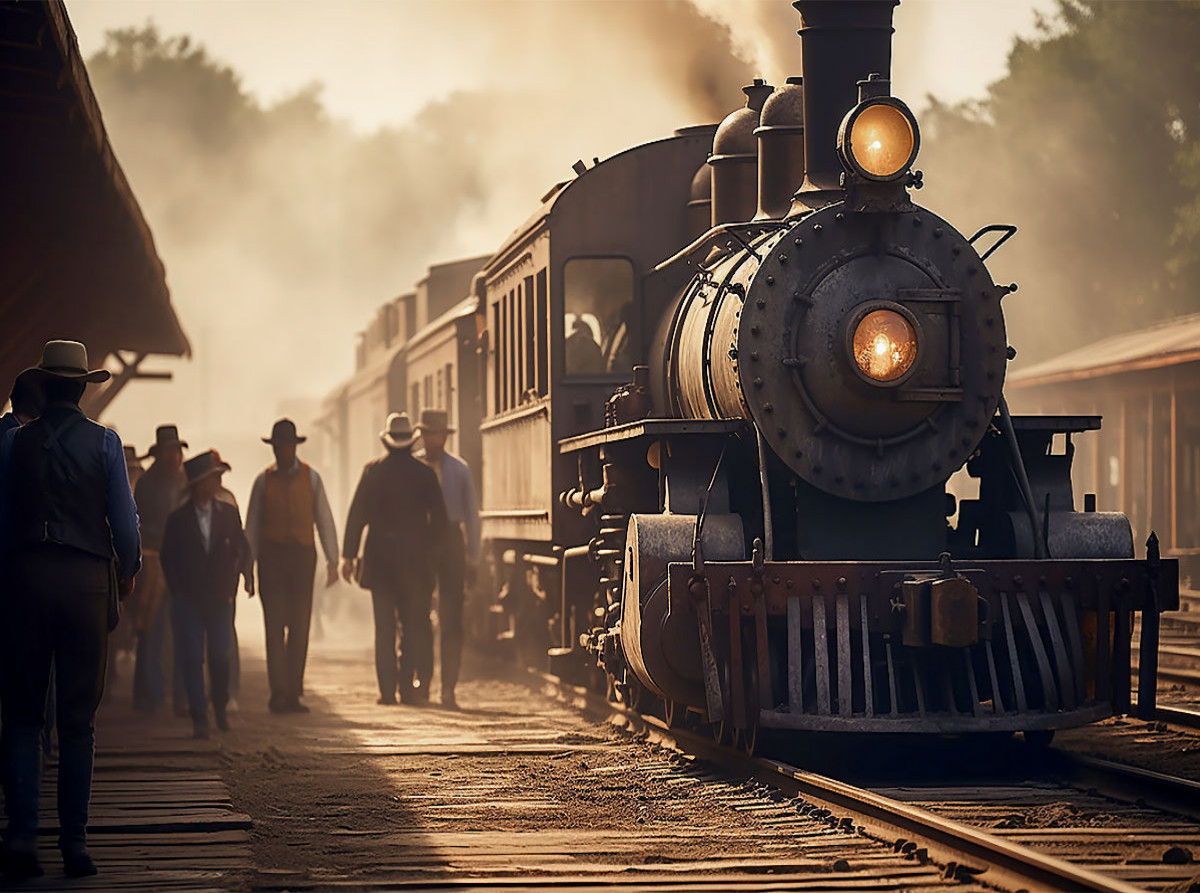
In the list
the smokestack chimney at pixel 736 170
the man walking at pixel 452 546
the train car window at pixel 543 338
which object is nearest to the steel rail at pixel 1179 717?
the smokestack chimney at pixel 736 170

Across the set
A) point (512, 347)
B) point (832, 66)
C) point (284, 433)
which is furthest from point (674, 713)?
point (512, 347)

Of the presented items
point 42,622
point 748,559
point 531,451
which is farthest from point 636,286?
point 42,622

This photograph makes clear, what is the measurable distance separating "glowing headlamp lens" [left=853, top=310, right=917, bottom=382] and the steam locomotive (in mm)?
10

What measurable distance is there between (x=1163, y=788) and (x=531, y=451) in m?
6.04

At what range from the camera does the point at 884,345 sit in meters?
8.43

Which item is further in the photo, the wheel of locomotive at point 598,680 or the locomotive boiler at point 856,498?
the wheel of locomotive at point 598,680

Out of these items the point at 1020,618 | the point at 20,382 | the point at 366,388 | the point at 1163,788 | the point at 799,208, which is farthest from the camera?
the point at 366,388

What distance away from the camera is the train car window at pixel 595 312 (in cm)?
1141

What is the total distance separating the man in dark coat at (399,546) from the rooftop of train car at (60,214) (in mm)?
2285

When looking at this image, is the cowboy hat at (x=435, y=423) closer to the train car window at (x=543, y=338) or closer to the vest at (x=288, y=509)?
the vest at (x=288, y=509)

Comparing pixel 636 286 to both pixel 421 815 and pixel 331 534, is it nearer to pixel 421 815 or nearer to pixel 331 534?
pixel 331 534

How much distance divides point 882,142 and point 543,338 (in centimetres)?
370

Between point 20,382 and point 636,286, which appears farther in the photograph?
point 636,286

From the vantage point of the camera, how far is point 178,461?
12.4 meters
